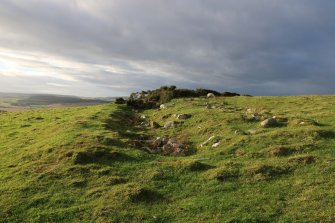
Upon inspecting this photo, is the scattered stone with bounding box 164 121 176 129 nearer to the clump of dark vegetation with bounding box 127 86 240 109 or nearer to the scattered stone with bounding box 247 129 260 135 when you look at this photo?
the scattered stone with bounding box 247 129 260 135

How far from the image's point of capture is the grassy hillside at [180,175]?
57.8 feet

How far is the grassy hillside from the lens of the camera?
1761cm

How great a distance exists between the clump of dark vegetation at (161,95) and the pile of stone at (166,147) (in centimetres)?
2289

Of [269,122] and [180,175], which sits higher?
[269,122]

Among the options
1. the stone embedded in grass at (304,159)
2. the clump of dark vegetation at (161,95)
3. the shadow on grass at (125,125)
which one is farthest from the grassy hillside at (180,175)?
the clump of dark vegetation at (161,95)

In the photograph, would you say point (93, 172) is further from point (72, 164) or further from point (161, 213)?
point (161, 213)

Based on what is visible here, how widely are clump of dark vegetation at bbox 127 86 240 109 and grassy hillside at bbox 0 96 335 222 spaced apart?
20.2 metres

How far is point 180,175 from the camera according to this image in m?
21.9

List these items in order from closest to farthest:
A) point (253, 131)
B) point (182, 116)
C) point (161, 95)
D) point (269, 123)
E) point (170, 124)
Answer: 1. point (253, 131)
2. point (269, 123)
3. point (170, 124)
4. point (182, 116)
5. point (161, 95)

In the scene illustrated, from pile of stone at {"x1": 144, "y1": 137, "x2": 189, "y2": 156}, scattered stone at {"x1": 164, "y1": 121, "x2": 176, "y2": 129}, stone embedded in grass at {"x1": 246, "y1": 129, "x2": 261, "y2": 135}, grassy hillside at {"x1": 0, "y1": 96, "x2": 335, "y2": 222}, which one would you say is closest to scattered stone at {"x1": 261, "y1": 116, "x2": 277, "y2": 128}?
grassy hillside at {"x1": 0, "y1": 96, "x2": 335, "y2": 222}

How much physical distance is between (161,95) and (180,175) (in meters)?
36.0

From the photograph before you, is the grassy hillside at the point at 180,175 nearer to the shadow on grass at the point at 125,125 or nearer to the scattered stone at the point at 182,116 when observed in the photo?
the shadow on grass at the point at 125,125

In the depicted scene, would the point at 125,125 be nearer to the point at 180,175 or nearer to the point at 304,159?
the point at 180,175

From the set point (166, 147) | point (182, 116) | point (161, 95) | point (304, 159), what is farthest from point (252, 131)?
point (161, 95)
